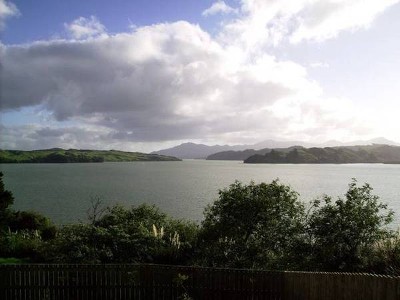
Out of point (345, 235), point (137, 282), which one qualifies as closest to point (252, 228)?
point (345, 235)

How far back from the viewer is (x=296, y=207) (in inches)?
749

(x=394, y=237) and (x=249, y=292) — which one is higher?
(x=394, y=237)

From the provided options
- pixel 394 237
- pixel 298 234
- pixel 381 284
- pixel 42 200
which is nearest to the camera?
pixel 381 284

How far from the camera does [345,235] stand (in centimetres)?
1620

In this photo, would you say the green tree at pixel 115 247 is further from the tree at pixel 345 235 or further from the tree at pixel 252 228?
the tree at pixel 345 235

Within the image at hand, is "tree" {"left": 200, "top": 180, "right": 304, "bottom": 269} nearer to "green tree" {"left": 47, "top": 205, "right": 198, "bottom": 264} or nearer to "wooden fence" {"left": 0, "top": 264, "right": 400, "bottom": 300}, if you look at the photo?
"green tree" {"left": 47, "top": 205, "right": 198, "bottom": 264}

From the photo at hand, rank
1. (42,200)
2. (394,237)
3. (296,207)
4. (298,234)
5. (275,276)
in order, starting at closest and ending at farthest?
(275,276), (394,237), (298,234), (296,207), (42,200)

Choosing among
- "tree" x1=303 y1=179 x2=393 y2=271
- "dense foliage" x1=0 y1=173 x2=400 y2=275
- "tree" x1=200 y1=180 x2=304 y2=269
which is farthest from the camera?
"tree" x1=200 y1=180 x2=304 y2=269

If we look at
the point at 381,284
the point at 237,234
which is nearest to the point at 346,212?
the point at 237,234

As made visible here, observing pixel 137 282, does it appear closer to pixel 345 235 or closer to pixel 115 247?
pixel 115 247

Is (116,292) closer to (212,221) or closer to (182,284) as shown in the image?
(182,284)

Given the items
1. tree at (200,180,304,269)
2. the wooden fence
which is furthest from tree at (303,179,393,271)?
the wooden fence

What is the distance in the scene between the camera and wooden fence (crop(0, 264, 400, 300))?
1280cm

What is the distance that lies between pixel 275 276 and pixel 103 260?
25.5 feet
